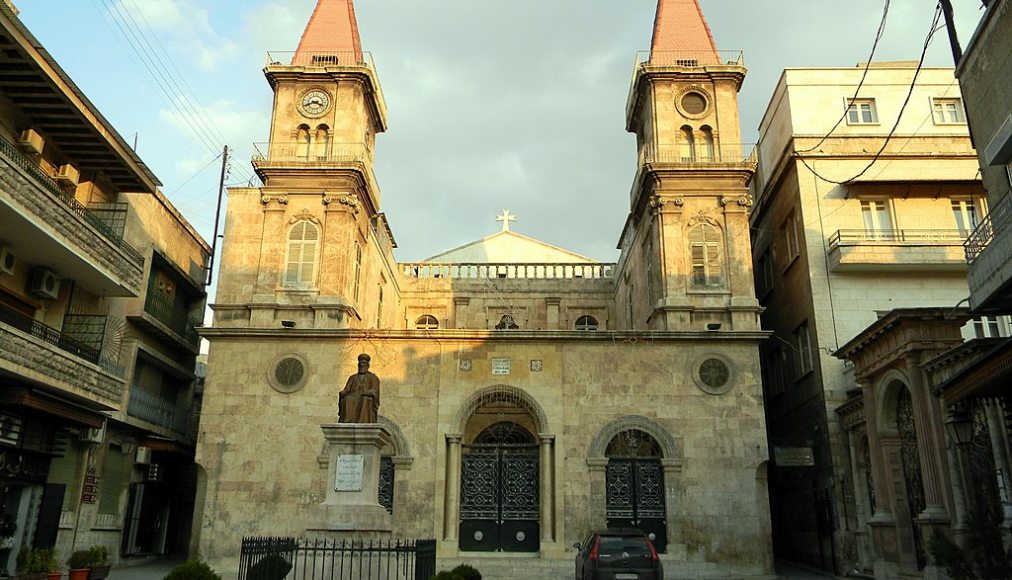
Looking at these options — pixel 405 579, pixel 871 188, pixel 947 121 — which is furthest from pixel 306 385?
pixel 947 121

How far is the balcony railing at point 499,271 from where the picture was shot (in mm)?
34812

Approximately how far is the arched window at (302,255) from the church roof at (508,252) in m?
14.7

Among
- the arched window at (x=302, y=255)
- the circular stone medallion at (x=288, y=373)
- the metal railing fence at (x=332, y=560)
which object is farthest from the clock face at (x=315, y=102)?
the metal railing fence at (x=332, y=560)

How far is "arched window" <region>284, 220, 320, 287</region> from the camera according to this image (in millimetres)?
24609

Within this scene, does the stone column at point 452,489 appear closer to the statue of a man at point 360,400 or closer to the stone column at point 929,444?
the statue of a man at point 360,400

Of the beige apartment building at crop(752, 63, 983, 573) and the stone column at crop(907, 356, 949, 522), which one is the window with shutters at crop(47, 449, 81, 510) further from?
the stone column at crop(907, 356, 949, 522)

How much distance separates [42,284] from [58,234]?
259 cm

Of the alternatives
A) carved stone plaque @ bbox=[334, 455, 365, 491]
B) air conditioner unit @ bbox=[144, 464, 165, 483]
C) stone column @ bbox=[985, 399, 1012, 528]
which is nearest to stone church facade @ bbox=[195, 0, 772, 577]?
air conditioner unit @ bbox=[144, 464, 165, 483]

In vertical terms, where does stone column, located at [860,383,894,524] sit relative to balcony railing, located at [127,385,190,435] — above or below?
below

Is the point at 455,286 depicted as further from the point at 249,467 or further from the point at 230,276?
the point at 249,467

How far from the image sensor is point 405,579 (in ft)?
40.8

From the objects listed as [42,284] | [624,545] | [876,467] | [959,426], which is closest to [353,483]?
[624,545]

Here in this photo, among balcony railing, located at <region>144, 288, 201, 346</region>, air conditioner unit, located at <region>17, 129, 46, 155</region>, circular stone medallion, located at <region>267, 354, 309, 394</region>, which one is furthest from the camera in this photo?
balcony railing, located at <region>144, 288, 201, 346</region>

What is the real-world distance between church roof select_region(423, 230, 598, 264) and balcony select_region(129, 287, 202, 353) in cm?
1363
